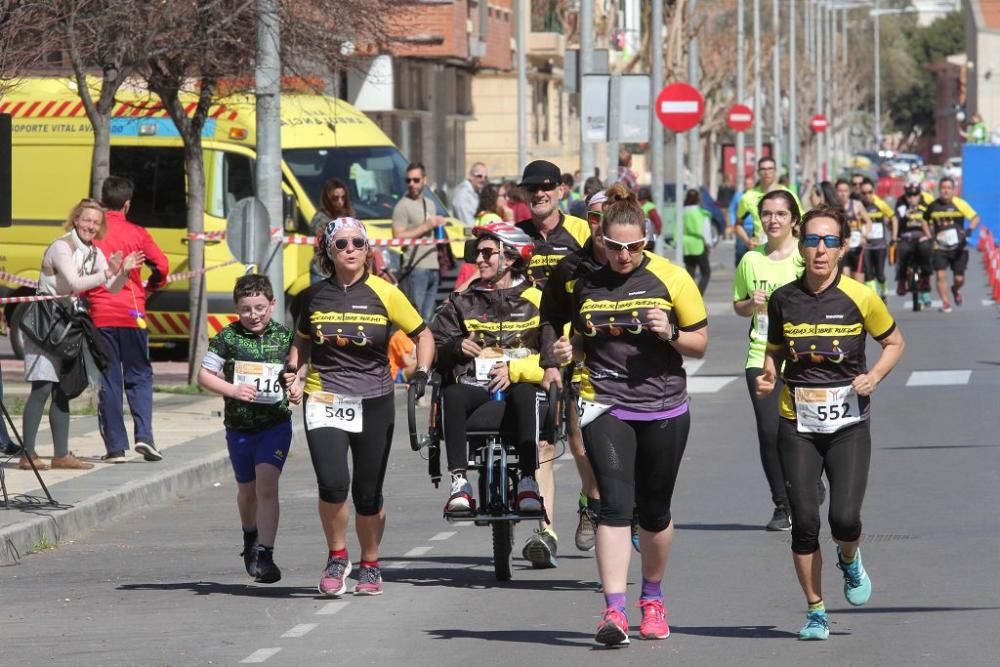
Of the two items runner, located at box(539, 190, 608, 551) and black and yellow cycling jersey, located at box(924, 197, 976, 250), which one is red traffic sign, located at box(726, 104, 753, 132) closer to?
black and yellow cycling jersey, located at box(924, 197, 976, 250)

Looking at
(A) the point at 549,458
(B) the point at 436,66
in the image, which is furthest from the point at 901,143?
(A) the point at 549,458

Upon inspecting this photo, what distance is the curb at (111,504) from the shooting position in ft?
38.9

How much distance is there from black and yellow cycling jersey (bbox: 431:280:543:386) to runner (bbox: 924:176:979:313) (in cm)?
2059

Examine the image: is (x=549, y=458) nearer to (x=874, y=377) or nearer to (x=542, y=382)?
(x=542, y=382)

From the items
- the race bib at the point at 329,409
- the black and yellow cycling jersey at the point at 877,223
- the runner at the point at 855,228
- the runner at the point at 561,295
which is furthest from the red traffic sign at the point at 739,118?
the race bib at the point at 329,409

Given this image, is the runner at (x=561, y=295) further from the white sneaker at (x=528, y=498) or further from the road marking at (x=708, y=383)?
the road marking at (x=708, y=383)

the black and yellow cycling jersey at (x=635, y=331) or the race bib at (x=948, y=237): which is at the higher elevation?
the black and yellow cycling jersey at (x=635, y=331)

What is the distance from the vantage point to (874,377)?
8.79 metres

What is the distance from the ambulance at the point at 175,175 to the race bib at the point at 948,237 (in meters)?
9.22

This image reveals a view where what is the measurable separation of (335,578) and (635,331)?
210 cm

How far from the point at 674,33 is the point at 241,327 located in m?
51.6

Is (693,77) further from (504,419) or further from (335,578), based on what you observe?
(335,578)

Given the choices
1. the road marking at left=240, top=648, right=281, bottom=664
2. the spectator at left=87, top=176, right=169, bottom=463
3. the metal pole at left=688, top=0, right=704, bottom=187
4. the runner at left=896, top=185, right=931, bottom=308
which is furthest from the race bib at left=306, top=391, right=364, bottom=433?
the metal pole at left=688, top=0, right=704, bottom=187

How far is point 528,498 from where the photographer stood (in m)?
10.3
